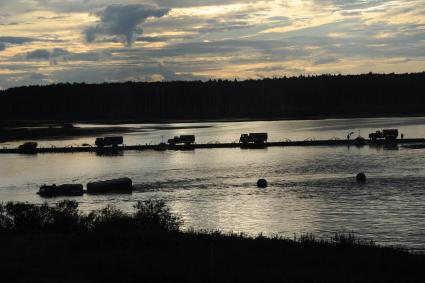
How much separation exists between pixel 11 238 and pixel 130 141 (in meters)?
143

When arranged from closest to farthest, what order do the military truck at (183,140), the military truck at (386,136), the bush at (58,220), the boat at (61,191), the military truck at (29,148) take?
the bush at (58,220), the boat at (61,191), the military truck at (386,136), the military truck at (29,148), the military truck at (183,140)

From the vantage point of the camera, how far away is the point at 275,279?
68.4 ft

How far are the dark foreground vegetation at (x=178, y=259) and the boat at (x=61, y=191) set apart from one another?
4311cm

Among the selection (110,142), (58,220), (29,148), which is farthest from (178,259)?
(29,148)

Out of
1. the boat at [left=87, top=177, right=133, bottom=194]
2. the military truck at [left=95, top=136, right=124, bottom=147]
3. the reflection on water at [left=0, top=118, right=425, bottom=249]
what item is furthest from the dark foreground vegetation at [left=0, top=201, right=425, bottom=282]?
the military truck at [left=95, top=136, right=124, bottom=147]

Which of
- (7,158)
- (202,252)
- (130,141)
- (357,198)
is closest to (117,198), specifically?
(357,198)

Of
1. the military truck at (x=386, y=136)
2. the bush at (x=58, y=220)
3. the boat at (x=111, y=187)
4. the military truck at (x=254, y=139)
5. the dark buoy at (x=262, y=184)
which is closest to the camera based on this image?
the bush at (x=58, y=220)

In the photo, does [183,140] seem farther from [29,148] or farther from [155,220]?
[155,220]

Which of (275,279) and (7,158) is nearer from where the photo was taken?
(275,279)

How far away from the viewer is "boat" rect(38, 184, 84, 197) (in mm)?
76375

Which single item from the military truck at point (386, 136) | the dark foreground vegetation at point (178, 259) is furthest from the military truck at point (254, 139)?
the dark foreground vegetation at point (178, 259)

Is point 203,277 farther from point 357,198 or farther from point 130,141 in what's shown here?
point 130,141

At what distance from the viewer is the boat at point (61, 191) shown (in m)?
76.4

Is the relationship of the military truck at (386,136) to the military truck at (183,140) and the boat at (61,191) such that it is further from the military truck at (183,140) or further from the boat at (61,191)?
the boat at (61,191)
